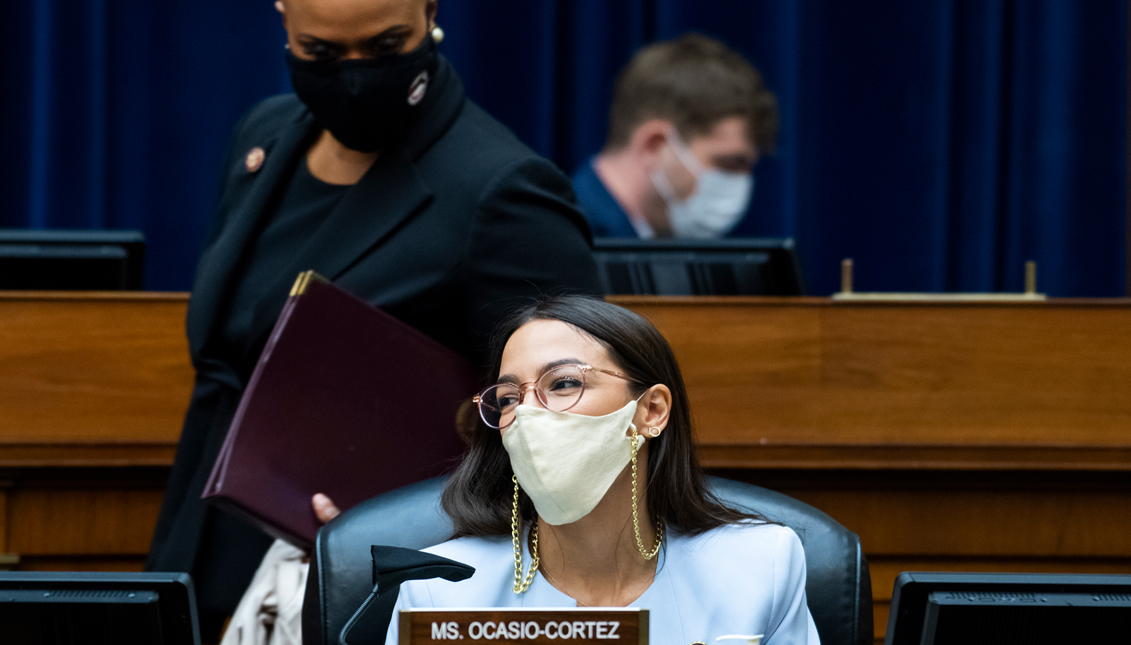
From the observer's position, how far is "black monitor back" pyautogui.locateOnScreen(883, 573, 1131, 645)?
36.3 inches

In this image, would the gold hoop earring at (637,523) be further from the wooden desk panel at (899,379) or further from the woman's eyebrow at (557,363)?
the wooden desk panel at (899,379)

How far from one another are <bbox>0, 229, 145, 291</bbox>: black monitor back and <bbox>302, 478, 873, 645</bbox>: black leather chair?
0.98 metres

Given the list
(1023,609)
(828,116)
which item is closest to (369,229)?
(1023,609)

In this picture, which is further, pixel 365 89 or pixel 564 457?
pixel 365 89

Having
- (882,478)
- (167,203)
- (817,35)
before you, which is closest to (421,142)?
(882,478)

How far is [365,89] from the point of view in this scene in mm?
1537

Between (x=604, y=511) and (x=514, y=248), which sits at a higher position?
(x=514, y=248)

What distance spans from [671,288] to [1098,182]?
220 centimetres

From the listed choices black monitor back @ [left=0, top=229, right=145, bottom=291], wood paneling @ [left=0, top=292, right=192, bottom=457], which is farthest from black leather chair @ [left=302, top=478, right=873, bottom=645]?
black monitor back @ [left=0, top=229, right=145, bottom=291]

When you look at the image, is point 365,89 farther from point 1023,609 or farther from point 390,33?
point 1023,609

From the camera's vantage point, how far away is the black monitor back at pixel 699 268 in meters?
2.31

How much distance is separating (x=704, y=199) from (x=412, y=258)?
2192 mm

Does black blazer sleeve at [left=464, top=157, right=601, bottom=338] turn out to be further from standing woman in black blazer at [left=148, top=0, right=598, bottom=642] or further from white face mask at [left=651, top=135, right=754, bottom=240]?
white face mask at [left=651, top=135, right=754, bottom=240]

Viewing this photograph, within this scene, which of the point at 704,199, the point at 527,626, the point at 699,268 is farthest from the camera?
the point at 704,199
